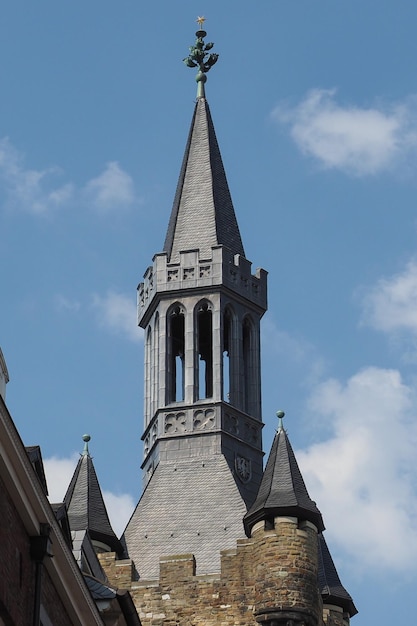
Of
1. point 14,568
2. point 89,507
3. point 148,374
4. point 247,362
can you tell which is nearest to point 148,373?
point 148,374

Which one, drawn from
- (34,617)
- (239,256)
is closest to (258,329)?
(239,256)

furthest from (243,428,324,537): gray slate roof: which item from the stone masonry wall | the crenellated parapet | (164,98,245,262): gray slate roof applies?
(164,98,245,262): gray slate roof

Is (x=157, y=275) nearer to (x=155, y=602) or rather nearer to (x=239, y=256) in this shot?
(x=239, y=256)

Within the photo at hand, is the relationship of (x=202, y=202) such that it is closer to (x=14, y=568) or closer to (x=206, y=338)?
(x=206, y=338)

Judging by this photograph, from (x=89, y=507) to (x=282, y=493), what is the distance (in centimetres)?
462

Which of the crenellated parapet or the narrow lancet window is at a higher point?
the crenellated parapet

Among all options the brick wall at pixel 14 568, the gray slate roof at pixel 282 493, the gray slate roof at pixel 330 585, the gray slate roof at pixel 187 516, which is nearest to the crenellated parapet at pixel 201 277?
the gray slate roof at pixel 187 516

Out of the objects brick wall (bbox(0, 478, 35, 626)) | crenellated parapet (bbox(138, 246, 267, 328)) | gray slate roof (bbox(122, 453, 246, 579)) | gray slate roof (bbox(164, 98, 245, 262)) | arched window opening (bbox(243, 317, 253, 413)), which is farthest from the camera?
gray slate roof (bbox(164, 98, 245, 262))

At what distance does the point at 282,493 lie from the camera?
40156mm

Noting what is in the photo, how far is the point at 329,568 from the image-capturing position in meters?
43.8

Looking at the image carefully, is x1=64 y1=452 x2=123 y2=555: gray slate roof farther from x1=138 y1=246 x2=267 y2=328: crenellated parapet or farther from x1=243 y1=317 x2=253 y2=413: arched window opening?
x1=138 y1=246 x2=267 y2=328: crenellated parapet

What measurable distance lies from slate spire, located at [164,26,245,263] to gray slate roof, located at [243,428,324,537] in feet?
29.9

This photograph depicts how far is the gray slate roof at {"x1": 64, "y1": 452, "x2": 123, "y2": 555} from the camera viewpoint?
4178 cm

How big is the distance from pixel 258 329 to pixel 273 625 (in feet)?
39.8
